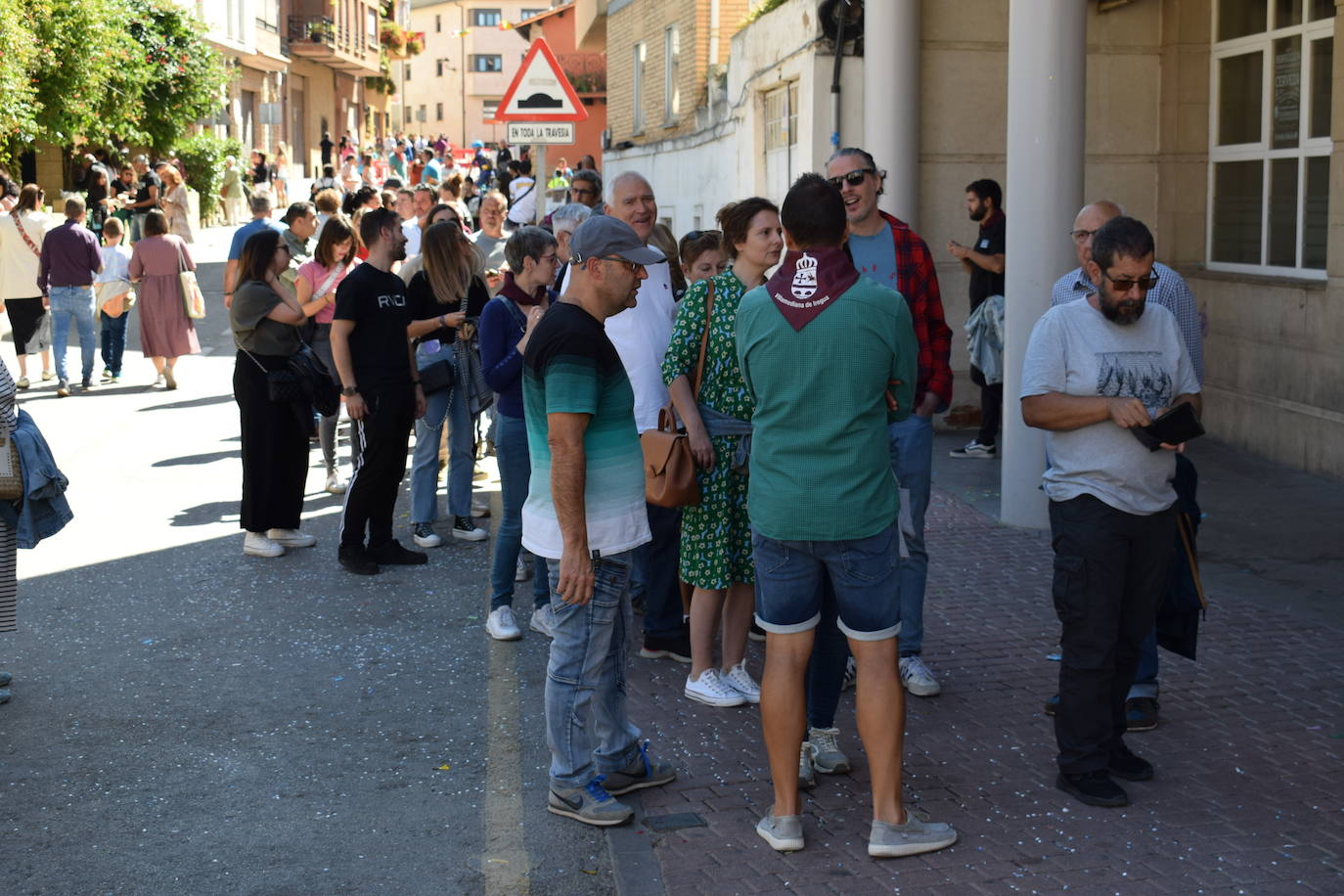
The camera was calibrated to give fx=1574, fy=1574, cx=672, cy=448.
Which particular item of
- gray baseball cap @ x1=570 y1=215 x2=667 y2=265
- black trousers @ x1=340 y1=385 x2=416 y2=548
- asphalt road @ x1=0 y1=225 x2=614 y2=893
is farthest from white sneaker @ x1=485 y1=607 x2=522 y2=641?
gray baseball cap @ x1=570 y1=215 x2=667 y2=265

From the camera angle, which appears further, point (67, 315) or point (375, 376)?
point (67, 315)

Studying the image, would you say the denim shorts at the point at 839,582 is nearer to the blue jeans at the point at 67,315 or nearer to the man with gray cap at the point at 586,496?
the man with gray cap at the point at 586,496

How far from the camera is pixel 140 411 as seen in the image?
14094mm

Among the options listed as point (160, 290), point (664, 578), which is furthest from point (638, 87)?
point (664, 578)

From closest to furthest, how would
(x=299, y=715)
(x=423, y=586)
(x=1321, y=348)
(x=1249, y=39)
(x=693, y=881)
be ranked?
1. (x=693, y=881)
2. (x=299, y=715)
3. (x=423, y=586)
4. (x=1321, y=348)
5. (x=1249, y=39)

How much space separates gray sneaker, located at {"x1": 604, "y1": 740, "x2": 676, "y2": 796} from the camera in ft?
16.6

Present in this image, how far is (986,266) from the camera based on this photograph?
10898mm

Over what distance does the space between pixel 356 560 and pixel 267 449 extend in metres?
0.87

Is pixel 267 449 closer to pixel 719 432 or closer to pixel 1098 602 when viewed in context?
pixel 719 432

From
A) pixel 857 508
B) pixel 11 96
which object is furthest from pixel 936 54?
pixel 11 96

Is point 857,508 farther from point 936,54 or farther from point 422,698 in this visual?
point 936,54

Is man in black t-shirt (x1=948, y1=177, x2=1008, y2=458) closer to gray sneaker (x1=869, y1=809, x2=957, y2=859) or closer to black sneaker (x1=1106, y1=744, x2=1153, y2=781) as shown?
black sneaker (x1=1106, y1=744, x2=1153, y2=781)

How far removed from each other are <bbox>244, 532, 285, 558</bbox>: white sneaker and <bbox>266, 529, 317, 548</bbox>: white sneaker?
0.31ft

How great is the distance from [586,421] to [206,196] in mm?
33767
